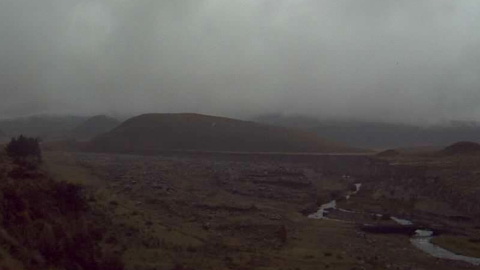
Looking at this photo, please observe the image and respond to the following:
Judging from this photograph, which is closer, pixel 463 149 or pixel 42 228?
pixel 42 228

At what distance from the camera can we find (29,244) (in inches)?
961

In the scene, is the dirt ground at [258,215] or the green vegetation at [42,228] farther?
the dirt ground at [258,215]

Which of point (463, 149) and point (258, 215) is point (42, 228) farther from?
point (463, 149)

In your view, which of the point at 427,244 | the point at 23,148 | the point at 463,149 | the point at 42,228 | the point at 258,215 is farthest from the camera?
the point at 463,149

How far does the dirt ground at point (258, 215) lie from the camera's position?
4397cm

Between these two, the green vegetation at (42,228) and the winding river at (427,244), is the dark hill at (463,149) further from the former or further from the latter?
the green vegetation at (42,228)

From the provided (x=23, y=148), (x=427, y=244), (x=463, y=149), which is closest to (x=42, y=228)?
(x=427, y=244)

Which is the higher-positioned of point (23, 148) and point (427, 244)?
point (23, 148)

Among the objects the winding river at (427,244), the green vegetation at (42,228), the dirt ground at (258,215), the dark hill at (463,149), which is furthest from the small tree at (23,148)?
the dark hill at (463,149)

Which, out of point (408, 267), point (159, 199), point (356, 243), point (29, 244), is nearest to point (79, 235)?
point (29, 244)

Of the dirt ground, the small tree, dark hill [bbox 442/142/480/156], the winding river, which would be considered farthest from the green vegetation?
dark hill [bbox 442/142/480/156]

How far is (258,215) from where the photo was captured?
219ft

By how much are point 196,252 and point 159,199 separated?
Answer: 1130 inches

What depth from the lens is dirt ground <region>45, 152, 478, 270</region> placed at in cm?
4397
